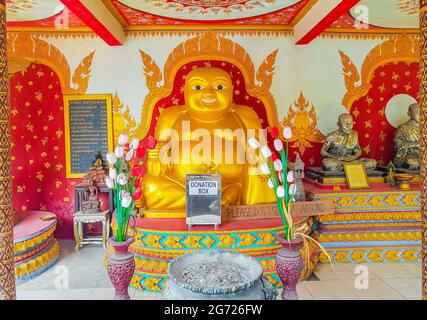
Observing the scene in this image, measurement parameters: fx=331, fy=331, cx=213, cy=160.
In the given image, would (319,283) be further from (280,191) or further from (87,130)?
(87,130)

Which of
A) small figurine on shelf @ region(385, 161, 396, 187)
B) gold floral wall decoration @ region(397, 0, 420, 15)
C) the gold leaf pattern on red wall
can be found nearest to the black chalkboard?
the gold leaf pattern on red wall

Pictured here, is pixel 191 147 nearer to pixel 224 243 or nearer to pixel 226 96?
pixel 226 96

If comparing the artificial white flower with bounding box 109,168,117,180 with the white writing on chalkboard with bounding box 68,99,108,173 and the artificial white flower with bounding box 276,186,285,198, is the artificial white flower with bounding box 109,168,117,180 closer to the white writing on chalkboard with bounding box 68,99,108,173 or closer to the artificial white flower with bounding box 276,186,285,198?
the artificial white flower with bounding box 276,186,285,198

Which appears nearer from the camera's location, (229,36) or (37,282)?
(37,282)

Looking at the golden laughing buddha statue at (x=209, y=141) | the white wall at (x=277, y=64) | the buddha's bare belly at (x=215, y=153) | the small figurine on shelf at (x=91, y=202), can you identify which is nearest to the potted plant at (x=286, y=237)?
the golden laughing buddha statue at (x=209, y=141)

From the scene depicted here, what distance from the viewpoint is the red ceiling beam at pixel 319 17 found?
2955 millimetres

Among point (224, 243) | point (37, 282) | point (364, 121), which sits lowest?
point (37, 282)

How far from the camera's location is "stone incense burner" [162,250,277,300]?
4.66 feet

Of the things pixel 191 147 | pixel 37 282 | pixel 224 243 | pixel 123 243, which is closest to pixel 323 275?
pixel 224 243

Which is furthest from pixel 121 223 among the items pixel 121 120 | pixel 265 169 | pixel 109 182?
pixel 121 120

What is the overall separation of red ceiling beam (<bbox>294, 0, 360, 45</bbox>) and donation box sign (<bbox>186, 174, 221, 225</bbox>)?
1853mm

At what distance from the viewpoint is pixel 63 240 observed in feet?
13.9

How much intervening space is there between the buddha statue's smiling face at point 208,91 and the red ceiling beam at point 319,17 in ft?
3.56
